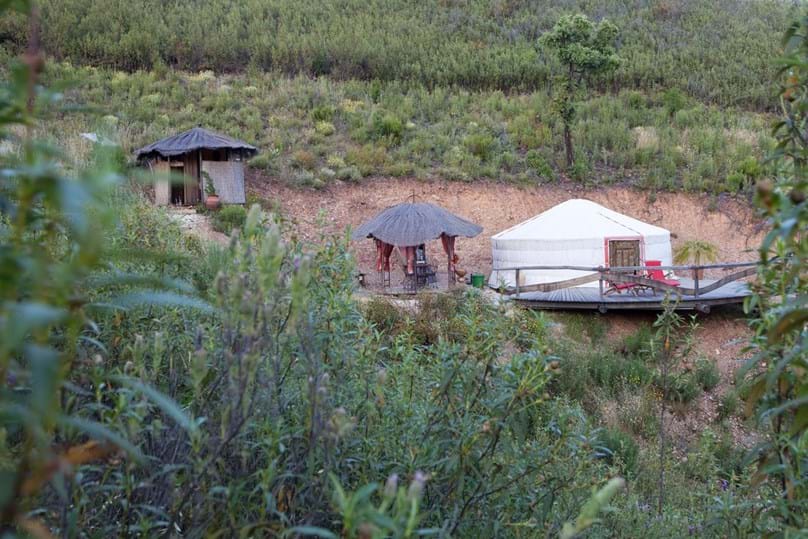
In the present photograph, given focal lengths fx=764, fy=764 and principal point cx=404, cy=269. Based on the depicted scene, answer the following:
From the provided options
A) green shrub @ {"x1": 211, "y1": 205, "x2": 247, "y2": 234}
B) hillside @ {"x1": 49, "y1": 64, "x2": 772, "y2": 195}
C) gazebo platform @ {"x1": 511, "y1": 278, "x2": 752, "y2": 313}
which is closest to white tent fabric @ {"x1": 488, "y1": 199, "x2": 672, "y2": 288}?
gazebo platform @ {"x1": 511, "y1": 278, "x2": 752, "y2": 313}

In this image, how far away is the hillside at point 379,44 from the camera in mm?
22047

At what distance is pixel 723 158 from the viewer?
18969mm

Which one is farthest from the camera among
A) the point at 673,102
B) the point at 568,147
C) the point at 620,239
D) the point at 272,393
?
the point at 673,102

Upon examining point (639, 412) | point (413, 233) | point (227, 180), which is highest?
point (227, 180)

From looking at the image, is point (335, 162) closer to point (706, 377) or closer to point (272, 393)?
point (706, 377)

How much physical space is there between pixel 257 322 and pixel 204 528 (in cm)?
36

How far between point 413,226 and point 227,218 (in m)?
3.63

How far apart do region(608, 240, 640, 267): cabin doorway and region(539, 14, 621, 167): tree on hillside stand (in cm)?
512

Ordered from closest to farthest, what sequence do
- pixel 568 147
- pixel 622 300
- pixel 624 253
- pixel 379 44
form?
pixel 622 300, pixel 624 253, pixel 568 147, pixel 379 44

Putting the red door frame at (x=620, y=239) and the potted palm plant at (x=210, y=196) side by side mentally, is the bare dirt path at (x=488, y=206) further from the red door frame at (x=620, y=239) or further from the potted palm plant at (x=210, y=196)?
the red door frame at (x=620, y=239)

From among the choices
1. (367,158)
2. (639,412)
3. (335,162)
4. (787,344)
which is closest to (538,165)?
(367,158)

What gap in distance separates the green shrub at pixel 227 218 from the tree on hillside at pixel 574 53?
337 inches

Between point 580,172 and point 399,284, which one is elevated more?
point 580,172

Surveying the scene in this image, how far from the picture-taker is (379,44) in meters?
23.7
